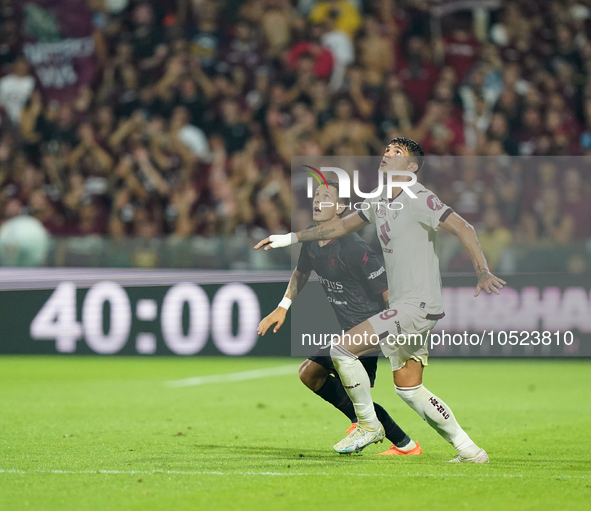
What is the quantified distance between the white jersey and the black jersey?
21.0 inches

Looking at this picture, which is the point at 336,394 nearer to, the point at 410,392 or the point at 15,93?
the point at 410,392

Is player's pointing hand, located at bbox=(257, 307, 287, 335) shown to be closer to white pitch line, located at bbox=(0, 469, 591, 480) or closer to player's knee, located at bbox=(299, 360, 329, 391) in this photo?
player's knee, located at bbox=(299, 360, 329, 391)

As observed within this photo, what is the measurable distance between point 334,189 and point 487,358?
7.50 metres

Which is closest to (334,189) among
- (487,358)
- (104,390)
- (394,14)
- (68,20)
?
(104,390)

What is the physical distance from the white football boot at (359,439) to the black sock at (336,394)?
16.2 inches

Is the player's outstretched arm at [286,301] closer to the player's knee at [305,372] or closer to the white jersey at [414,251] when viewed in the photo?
the player's knee at [305,372]

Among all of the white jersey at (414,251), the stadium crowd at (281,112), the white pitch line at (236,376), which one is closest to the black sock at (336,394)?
the white jersey at (414,251)

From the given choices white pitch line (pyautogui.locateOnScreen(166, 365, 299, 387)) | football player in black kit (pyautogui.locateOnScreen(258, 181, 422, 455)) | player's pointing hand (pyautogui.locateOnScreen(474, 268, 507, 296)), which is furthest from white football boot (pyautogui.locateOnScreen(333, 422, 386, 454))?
white pitch line (pyautogui.locateOnScreen(166, 365, 299, 387))

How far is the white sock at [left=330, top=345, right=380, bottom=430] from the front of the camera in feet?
22.2

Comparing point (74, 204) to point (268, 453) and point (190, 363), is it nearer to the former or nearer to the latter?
point (190, 363)

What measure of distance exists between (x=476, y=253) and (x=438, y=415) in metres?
1.10

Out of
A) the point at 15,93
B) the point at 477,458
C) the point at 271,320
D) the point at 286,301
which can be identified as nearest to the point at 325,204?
the point at 286,301

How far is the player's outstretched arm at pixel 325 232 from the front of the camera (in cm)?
706

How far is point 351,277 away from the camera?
7375mm
